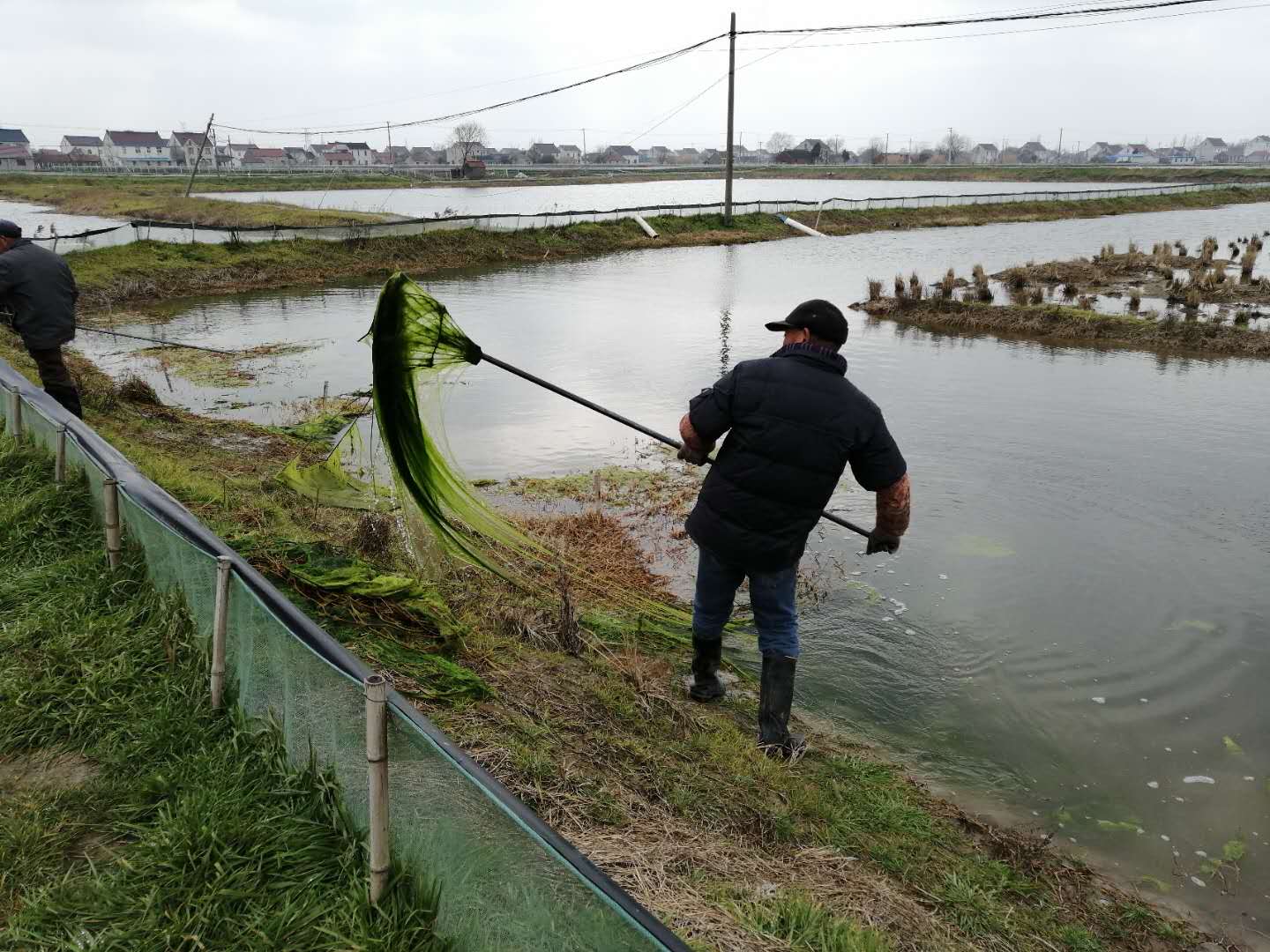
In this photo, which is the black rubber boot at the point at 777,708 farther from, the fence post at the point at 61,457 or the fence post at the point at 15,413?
the fence post at the point at 15,413

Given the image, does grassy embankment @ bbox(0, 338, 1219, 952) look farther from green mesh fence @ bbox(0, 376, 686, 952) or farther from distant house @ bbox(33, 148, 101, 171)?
distant house @ bbox(33, 148, 101, 171)

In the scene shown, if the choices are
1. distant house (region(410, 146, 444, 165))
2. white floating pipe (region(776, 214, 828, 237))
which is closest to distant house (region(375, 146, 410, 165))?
distant house (region(410, 146, 444, 165))

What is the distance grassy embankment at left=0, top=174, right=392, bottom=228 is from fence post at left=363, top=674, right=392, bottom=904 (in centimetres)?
2749

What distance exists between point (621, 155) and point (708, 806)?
190 m

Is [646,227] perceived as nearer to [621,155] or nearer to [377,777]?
[377,777]

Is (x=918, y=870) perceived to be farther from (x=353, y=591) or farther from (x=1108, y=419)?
(x=1108, y=419)

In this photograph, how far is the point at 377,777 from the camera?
7.61 feet

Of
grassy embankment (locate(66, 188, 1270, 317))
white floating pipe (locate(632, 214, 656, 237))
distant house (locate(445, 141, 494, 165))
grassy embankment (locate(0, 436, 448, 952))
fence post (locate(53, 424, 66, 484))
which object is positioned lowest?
grassy embankment (locate(0, 436, 448, 952))

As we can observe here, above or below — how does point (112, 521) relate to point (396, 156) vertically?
below

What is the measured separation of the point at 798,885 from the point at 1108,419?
992cm

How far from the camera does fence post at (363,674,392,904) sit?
7.28ft

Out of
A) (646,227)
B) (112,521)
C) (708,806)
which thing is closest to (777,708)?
(708,806)

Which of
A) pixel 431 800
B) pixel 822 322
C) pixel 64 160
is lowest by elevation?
pixel 431 800

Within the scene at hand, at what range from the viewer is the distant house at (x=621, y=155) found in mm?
162625
